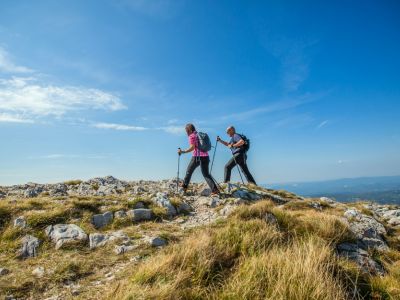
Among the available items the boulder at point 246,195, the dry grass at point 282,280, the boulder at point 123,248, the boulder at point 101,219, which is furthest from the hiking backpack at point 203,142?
the dry grass at point 282,280

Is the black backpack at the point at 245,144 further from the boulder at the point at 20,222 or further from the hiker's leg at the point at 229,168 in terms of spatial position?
the boulder at the point at 20,222

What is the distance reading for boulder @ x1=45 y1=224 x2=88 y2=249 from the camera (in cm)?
629

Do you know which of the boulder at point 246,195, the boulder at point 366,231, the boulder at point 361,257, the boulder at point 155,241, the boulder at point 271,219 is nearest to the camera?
the boulder at point 361,257

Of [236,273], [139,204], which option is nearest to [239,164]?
[139,204]

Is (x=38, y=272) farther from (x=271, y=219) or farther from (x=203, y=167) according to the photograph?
(x=203, y=167)

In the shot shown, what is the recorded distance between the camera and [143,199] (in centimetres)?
988

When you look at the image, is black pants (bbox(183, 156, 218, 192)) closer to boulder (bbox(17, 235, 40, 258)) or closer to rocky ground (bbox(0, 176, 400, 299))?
rocky ground (bbox(0, 176, 400, 299))

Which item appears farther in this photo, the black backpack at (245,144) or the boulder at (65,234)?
the black backpack at (245,144)

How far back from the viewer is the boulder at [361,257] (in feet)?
20.0

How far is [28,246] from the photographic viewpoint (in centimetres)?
613

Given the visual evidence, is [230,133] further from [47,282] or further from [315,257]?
[47,282]

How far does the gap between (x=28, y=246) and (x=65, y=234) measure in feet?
2.58

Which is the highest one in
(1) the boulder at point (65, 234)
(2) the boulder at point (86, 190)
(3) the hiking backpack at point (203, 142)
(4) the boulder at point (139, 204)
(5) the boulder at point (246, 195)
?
(3) the hiking backpack at point (203, 142)

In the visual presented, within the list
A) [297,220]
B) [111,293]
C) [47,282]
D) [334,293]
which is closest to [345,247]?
[297,220]
